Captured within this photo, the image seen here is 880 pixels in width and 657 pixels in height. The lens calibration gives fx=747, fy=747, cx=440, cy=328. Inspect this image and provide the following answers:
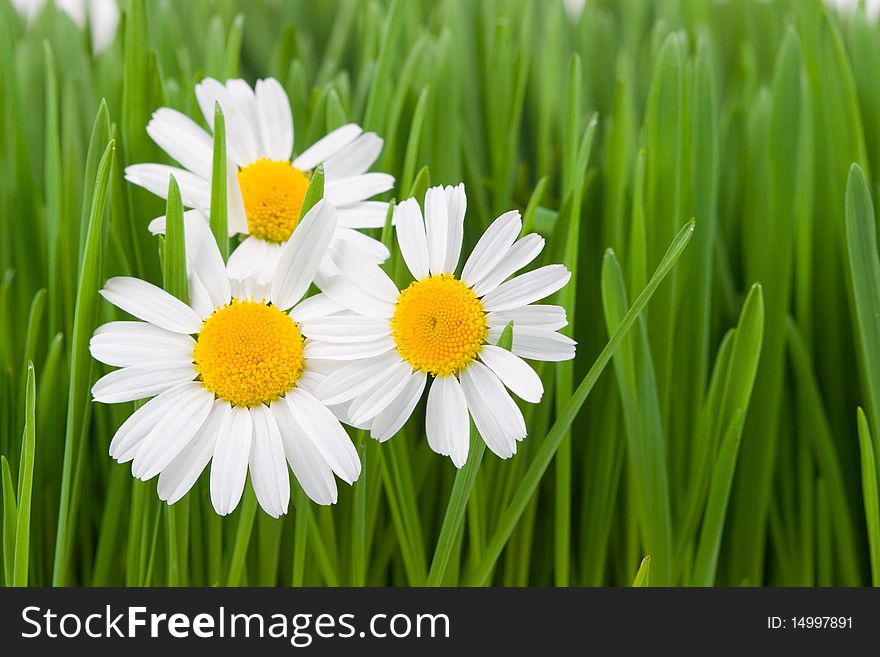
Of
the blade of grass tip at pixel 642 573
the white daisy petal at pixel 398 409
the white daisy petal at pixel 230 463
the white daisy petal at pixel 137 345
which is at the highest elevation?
the white daisy petal at pixel 137 345

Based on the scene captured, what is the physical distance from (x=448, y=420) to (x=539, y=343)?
5cm

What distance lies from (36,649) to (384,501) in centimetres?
18

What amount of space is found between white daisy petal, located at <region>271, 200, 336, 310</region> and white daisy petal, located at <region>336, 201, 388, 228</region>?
43 mm

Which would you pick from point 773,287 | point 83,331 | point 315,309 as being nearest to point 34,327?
point 83,331

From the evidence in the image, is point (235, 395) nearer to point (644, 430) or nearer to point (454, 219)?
point (454, 219)

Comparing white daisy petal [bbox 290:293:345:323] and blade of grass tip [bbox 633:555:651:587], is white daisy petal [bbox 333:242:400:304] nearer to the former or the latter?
white daisy petal [bbox 290:293:345:323]

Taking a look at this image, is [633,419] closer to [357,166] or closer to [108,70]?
[357,166]

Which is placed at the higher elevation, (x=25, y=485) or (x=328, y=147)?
(x=328, y=147)

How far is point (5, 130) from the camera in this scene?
1.69 ft

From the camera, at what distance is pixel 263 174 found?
36 cm

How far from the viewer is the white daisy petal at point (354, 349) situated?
0.29 meters

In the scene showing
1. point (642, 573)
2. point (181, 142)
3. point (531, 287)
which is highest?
point (181, 142)

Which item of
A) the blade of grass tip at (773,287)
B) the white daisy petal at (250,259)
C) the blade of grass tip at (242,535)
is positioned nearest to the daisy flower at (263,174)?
the white daisy petal at (250,259)

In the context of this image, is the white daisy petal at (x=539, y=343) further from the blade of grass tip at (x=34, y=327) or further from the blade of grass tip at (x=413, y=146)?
the blade of grass tip at (x=34, y=327)
